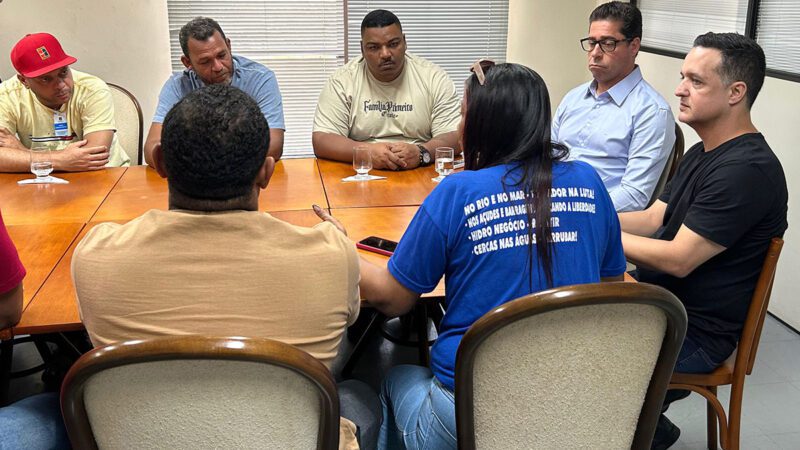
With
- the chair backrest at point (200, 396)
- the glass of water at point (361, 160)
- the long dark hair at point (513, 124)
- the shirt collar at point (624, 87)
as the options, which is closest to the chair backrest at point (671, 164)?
the shirt collar at point (624, 87)

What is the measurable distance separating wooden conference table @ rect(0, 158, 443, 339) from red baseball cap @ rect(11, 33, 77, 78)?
494 millimetres

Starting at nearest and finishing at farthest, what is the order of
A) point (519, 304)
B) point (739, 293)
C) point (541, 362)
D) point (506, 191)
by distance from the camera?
point (519, 304)
point (541, 362)
point (506, 191)
point (739, 293)

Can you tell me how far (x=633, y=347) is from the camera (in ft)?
4.60

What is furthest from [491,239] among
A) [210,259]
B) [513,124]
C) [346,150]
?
[346,150]

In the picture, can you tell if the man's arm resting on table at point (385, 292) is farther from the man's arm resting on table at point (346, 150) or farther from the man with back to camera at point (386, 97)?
the man with back to camera at point (386, 97)

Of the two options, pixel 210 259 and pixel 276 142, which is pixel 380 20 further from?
pixel 210 259

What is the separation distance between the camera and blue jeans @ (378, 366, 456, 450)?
1607 millimetres

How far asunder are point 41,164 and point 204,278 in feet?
6.53

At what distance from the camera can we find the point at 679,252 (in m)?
2.00

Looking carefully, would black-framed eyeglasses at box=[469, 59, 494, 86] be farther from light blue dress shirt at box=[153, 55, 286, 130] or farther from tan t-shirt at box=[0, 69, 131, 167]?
tan t-shirt at box=[0, 69, 131, 167]

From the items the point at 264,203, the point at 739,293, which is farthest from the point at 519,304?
the point at 264,203

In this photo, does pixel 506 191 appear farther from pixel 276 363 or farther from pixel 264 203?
pixel 264 203

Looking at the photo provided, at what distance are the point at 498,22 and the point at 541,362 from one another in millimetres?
4243

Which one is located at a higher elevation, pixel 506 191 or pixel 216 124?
pixel 216 124
